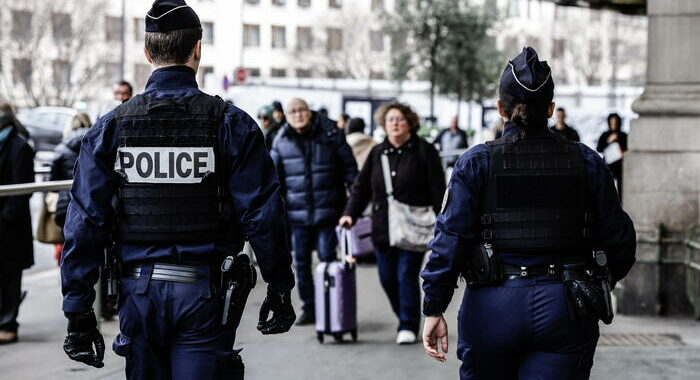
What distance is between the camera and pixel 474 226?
4391 mm

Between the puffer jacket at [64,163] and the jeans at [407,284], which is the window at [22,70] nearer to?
the puffer jacket at [64,163]

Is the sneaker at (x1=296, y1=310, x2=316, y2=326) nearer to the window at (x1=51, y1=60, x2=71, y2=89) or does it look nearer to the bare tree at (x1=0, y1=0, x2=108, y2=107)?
the bare tree at (x1=0, y1=0, x2=108, y2=107)

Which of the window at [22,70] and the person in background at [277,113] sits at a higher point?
the window at [22,70]

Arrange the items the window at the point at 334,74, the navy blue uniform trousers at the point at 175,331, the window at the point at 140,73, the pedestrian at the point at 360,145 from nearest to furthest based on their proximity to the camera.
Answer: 1. the navy blue uniform trousers at the point at 175,331
2. the pedestrian at the point at 360,145
3. the window at the point at 140,73
4. the window at the point at 334,74

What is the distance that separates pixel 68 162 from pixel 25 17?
47.7 meters

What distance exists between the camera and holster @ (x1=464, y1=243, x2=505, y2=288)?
14.1ft

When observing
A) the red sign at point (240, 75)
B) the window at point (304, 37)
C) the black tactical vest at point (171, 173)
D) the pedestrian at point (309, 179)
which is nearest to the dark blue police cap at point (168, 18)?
the black tactical vest at point (171, 173)

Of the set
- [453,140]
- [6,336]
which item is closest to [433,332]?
[6,336]

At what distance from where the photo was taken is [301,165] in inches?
393

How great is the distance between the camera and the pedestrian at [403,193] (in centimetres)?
880

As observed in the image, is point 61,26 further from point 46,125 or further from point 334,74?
point 334,74

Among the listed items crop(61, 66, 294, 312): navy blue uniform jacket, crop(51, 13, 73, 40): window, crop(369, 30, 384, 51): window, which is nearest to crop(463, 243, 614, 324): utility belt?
crop(61, 66, 294, 312): navy blue uniform jacket

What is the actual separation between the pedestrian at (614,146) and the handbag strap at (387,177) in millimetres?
8958

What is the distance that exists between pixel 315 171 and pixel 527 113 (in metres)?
5.65
